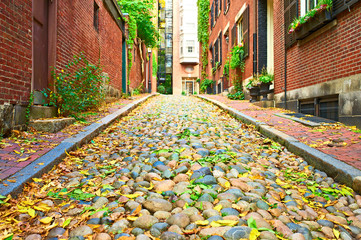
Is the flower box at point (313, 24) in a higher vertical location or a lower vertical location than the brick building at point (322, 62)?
higher

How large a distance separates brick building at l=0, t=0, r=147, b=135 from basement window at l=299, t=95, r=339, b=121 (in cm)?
567

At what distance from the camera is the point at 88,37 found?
24.6 feet

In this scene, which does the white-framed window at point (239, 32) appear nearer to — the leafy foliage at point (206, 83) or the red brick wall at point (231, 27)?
the red brick wall at point (231, 27)

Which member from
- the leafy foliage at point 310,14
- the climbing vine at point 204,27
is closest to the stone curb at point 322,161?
the leafy foliage at point 310,14

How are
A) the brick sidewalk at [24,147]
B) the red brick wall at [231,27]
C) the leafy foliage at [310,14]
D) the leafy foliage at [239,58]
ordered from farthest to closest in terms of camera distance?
1. the leafy foliage at [239,58]
2. the red brick wall at [231,27]
3. the leafy foliage at [310,14]
4. the brick sidewalk at [24,147]

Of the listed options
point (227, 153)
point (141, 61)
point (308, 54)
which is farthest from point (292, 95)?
point (141, 61)

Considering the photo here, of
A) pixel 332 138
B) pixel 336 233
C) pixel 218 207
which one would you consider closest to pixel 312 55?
pixel 332 138

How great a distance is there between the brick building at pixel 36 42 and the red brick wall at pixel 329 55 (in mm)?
5459

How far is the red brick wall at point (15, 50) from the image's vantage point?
11.9ft

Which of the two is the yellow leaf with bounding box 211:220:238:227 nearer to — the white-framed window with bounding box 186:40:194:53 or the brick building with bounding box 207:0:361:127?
the brick building with bounding box 207:0:361:127

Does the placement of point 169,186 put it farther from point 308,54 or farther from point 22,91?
point 308,54

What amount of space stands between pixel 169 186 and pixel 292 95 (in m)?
5.54

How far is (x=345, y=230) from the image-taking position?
191cm

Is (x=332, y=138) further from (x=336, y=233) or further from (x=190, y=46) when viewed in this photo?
(x=190, y=46)
